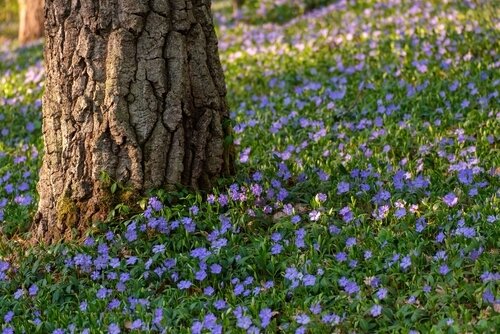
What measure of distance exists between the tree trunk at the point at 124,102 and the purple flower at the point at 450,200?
1.28 metres

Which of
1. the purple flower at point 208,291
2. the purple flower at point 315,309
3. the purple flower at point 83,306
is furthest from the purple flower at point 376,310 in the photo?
the purple flower at point 83,306

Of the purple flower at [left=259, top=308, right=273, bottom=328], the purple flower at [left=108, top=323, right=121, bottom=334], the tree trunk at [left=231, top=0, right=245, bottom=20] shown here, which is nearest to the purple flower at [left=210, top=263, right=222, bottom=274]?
the purple flower at [left=259, top=308, right=273, bottom=328]

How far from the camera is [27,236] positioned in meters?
4.59

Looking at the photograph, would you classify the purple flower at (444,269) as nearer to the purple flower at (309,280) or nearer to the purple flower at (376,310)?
the purple flower at (376,310)

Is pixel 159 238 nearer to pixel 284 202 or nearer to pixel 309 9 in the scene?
pixel 284 202

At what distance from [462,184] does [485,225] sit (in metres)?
0.53

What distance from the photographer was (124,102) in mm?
4270

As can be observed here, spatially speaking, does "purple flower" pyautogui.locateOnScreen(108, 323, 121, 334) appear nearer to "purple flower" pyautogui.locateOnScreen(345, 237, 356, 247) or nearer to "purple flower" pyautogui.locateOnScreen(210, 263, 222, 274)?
"purple flower" pyautogui.locateOnScreen(210, 263, 222, 274)

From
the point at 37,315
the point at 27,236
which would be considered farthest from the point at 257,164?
the point at 37,315

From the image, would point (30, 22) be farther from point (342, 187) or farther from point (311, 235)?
point (311, 235)

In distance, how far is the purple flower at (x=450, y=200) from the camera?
4.21 m

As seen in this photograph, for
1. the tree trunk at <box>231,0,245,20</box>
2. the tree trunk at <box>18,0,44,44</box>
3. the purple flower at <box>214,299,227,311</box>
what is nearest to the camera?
the purple flower at <box>214,299,227,311</box>

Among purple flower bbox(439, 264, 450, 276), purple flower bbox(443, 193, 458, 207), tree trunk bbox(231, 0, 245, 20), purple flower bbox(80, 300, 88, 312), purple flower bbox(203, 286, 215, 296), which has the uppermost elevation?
tree trunk bbox(231, 0, 245, 20)

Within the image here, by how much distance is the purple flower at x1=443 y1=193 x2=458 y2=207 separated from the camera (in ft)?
13.8
